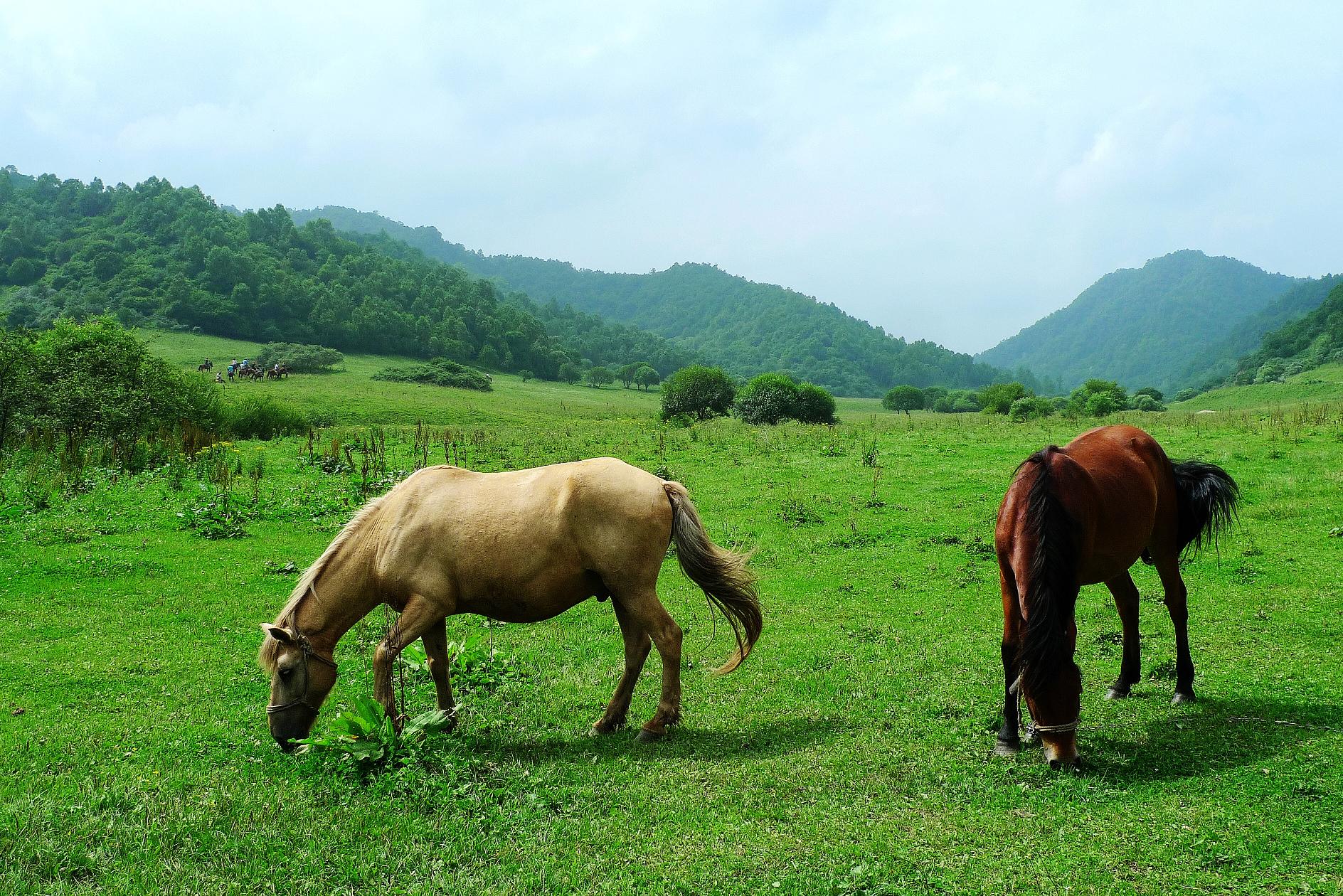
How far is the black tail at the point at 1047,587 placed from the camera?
5.10 m

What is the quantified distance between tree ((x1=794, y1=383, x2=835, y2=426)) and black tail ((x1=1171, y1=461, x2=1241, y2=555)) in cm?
3703

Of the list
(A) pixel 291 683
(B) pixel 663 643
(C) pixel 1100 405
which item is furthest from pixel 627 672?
(C) pixel 1100 405

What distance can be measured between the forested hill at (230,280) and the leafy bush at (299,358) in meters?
15.7

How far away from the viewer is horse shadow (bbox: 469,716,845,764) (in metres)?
5.87

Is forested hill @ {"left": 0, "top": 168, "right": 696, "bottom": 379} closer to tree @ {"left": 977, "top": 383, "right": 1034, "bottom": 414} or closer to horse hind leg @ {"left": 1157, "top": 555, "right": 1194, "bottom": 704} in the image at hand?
tree @ {"left": 977, "top": 383, "right": 1034, "bottom": 414}

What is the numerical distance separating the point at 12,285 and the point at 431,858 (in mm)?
122456

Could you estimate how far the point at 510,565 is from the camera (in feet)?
20.7

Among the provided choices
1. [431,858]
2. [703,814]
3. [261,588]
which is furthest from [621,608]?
[261,588]

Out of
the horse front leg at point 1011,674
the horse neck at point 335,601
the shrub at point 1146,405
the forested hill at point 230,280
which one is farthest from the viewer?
the forested hill at point 230,280

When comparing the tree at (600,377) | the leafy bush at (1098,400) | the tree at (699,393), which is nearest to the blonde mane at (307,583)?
the leafy bush at (1098,400)

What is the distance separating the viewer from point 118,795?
16.0ft

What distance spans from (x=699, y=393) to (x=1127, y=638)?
147 ft

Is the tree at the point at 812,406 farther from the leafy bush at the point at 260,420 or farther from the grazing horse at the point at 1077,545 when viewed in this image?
the grazing horse at the point at 1077,545

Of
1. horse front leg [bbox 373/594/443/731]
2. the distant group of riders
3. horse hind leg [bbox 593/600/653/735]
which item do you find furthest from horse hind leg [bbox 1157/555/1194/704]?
the distant group of riders
